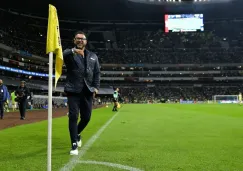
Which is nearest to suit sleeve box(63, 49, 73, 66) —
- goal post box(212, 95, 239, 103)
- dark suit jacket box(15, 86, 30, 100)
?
dark suit jacket box(15, 86, 30, 100)

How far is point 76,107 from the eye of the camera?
17.5 ft

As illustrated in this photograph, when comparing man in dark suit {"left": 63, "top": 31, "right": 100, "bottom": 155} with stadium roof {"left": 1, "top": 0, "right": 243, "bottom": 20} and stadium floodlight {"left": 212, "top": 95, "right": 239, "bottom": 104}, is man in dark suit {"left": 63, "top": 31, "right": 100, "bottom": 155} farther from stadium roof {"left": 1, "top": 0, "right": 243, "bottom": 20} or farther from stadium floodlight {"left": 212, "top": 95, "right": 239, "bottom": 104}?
stadium floodlight {"left": 212, "top": 95, "right": 239, "bottom": 104}

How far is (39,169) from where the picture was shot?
3932mm

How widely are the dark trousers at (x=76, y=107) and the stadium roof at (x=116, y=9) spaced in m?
55.4

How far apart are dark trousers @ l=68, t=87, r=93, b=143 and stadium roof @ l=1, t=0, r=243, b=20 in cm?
5541

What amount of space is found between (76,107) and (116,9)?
63797 millimetres

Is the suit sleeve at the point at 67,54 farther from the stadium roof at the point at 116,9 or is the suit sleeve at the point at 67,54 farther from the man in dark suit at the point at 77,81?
the stadium roof at the point at 116,9

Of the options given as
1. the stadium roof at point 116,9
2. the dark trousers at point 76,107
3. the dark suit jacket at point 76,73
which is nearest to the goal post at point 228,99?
the stadium roof at point 116,9

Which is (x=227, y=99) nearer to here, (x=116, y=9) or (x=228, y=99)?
(x=228, y=99)

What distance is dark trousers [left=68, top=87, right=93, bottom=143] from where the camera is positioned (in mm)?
5258

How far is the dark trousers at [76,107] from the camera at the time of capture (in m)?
5.26

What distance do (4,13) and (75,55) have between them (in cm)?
6559

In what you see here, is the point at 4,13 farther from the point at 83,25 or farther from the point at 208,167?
the point at 208,167

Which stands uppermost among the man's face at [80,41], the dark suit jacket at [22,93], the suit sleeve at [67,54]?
the man's face at [80,41]
